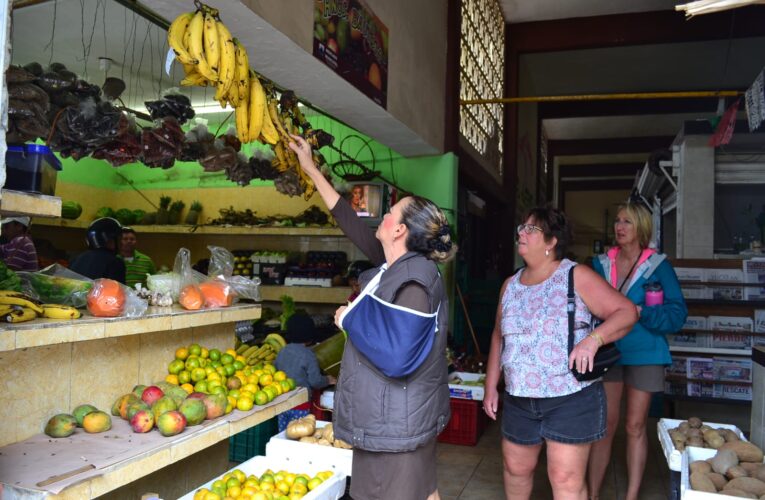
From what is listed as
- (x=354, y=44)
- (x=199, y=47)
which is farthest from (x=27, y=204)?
(x=354, y=44)

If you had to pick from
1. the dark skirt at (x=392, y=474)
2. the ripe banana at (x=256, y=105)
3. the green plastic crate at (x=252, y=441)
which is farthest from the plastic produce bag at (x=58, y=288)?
the green plastic crate at (x=252, y=441)

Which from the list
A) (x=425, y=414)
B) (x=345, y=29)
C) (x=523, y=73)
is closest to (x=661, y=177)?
(x=523, y=73)

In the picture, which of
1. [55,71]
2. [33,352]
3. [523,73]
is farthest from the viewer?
[523,73]

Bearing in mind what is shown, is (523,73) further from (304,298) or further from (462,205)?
(304,298)

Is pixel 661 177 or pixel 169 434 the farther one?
pixel 661 177

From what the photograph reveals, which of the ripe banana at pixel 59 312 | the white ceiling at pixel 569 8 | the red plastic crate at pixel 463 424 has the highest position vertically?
the white ceiling at pixel 569 8

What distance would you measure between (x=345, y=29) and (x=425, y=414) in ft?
11.4

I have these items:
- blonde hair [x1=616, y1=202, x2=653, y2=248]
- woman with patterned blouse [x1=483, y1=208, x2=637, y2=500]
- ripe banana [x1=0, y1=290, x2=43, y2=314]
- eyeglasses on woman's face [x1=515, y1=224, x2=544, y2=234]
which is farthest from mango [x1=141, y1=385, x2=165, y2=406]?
blonde hair [x1=616, y1=202, x2=653, y2=248]

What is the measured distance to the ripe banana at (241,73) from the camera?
111 inches

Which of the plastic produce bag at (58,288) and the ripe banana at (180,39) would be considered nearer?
the ripe banana at (180,39)

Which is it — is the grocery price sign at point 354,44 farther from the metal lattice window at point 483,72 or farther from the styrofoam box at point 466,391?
the metal lattice window at point 483,72

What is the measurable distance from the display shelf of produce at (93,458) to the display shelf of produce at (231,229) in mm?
4675

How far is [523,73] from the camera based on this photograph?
13.2m

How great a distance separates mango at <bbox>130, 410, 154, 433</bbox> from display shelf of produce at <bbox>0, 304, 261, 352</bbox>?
0.39 meters
